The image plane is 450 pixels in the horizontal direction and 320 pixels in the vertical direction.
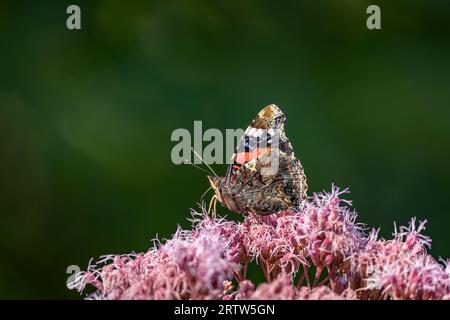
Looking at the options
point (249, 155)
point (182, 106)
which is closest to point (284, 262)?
point (249, 155)

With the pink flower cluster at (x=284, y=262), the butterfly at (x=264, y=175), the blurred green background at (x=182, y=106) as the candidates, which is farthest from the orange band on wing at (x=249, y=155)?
the blurred green background at (x=182, y=106)

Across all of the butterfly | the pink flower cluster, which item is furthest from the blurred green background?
the pink flower cluster

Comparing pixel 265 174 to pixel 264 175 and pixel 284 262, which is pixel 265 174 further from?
pixel 284 262

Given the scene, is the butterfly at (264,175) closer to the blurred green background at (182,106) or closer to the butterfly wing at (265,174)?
the butterfly wing at (265,174)

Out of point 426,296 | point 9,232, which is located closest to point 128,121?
point 9,232

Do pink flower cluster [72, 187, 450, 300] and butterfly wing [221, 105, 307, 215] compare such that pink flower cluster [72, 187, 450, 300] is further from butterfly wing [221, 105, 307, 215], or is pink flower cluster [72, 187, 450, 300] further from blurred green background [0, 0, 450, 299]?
blurred green background [0, 0, 450, 299]
